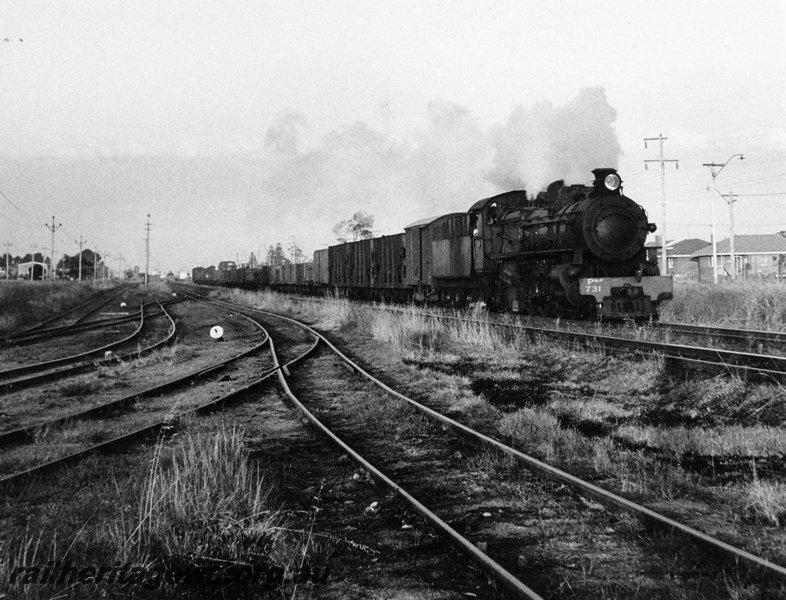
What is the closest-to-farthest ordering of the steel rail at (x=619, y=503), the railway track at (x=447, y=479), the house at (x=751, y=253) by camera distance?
1. the steel rail at (x=619, y=503)
2. the railway track at (x=447, y=479)
3. the house at (x=751, y=253)

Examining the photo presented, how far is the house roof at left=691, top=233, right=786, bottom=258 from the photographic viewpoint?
2402 inches

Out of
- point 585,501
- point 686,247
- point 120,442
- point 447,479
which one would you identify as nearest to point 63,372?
point 120,442

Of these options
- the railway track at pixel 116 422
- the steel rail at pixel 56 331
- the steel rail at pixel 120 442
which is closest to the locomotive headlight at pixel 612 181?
the railway track at pixel 116 422

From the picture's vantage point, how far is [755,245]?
64000mm

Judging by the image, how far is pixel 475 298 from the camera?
703 inches

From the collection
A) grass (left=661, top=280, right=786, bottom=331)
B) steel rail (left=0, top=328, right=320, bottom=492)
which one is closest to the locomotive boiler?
grass (left=661, top=280, right=786, bottom=331)

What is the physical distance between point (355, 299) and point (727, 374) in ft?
80.5

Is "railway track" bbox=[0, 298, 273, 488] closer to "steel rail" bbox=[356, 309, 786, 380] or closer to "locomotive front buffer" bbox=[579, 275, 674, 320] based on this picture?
"steel rail" bbox=[356, 309, 786, 380]

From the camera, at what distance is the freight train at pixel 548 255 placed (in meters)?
12.9

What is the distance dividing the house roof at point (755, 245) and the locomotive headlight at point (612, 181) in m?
56.0

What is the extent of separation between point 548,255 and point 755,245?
61077 mm


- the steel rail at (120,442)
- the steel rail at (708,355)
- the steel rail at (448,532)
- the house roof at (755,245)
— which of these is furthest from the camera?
the house roof at (755,245)

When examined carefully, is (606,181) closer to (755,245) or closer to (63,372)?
(63,372)

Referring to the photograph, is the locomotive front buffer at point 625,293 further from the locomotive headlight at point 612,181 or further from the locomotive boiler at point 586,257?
the locomotive headlight at point 612,181
